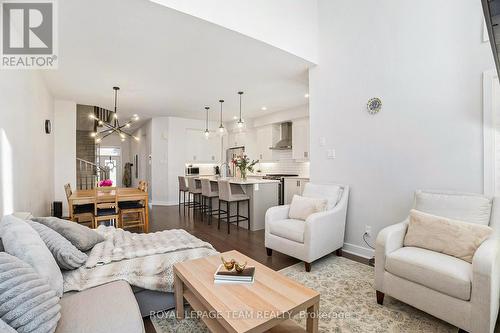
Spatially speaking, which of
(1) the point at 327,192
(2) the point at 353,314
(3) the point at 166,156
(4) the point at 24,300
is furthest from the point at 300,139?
(4) the point at 24,300

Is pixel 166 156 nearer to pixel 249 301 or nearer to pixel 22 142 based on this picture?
pixel 22 142

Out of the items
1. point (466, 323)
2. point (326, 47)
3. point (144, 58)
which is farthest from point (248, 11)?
point (466, 323)

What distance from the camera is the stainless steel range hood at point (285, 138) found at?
7.17 meters

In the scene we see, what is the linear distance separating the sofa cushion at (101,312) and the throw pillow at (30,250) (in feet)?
0.47

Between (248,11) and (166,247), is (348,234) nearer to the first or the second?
(166,247)

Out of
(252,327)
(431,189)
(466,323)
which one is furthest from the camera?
(431,189)

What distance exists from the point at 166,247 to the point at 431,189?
2799 millimetres

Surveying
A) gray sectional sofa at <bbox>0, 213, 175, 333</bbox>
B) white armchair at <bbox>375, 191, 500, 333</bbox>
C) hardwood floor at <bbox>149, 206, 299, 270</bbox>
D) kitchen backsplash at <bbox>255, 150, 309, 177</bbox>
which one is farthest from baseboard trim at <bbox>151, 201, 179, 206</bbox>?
white armchair at <bbox>375, 191, 500, 333</bbox>

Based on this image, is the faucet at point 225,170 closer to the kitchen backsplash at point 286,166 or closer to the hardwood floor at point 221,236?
the kitchen backsplash at point 286,166

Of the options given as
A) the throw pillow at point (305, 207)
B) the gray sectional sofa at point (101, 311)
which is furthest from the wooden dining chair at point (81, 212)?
the throw pillow at point (305, 207)

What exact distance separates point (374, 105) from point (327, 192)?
127cm

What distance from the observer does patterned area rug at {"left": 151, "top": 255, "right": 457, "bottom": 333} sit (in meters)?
1.74

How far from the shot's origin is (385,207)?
292 cm

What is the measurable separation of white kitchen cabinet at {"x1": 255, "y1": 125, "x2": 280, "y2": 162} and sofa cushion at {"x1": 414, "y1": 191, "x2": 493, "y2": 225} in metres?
5.23
